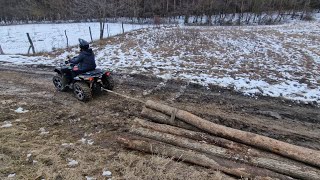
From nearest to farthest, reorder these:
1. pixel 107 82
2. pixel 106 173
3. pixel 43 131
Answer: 1. pixel 106 173
2. pixel 43 131
3. pixel 107 82

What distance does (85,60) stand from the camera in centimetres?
784

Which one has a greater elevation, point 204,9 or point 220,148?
point 204,9

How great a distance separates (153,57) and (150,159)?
32.0 feet

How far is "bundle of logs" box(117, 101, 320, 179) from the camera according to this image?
453 cm

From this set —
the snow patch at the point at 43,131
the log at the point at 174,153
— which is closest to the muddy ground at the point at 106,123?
the snow patch at the point at 43,131

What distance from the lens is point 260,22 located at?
41312mm

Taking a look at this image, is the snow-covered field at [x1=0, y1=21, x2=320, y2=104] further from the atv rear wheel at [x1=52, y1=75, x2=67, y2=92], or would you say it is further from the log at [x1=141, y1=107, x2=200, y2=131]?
the log at [x1=141, y1=107, x2=200, y2=131]

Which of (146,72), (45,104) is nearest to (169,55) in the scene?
(146,72)

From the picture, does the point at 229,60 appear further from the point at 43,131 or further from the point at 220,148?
the point at 43,131

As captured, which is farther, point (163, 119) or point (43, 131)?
point (43, 131)

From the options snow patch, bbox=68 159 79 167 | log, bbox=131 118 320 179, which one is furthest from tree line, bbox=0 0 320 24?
snow patch, bbox=68 159 79 167

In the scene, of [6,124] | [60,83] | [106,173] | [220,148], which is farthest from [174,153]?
[60,83]

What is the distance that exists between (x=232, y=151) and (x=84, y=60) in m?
5.30

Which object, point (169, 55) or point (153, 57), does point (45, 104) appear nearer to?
point (153, 57)
